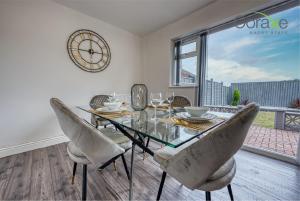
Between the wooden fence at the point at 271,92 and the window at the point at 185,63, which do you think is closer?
the wooden fence at the point at 271,92

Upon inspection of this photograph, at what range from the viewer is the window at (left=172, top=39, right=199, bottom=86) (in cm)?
266

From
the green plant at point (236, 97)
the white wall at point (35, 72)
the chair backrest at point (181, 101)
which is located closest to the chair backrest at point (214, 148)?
the chair backrest at point (181, 101)

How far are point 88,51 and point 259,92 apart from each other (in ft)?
10.1

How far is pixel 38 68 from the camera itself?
215cm

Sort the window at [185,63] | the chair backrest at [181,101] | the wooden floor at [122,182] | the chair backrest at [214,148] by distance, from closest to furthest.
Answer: the chair backrest at [214,148]
the wooden floor at [122,182]
the chair backrest at [181,101]
the window at [185,63]

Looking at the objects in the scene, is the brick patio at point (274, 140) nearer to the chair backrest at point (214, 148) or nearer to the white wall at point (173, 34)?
the white wall at point (173, 34)

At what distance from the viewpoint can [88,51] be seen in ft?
8.62

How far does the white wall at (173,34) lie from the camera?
1.97m

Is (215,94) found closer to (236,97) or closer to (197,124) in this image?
(236,97)

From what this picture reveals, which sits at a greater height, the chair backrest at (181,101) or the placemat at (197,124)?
the chair backrest at (181,101)

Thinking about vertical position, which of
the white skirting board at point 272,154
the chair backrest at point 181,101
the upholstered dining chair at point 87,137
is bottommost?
the white skirting board at point 272,154

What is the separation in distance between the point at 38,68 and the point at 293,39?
3662 millimetres

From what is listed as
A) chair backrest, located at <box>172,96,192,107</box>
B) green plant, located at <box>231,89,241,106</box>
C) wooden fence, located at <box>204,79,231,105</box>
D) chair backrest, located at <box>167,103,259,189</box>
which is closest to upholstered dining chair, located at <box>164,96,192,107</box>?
chair backrest, located at <box>172,96,192,107</box>

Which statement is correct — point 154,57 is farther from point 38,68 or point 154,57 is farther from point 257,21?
point 38,68
